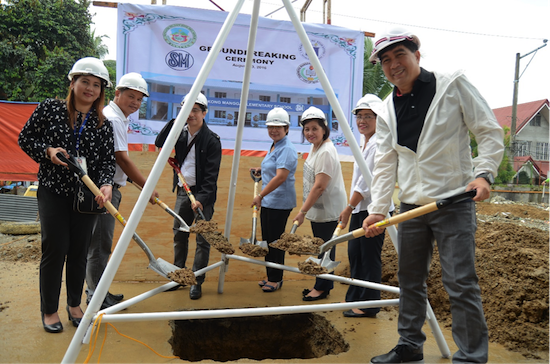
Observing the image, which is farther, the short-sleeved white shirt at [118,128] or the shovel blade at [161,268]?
the short-sleeved white shirt at [118,128]

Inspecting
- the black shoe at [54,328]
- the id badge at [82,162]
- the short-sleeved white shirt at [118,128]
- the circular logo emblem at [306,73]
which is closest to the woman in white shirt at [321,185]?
the circular logo emblem at [306,73]

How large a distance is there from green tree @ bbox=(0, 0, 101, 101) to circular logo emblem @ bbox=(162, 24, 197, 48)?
1232 cm

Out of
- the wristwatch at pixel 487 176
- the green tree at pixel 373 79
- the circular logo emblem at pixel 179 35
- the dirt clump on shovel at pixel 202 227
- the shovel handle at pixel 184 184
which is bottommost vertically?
the dirt clump on shovel at pixel 202 227

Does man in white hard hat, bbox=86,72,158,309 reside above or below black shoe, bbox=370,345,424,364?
above

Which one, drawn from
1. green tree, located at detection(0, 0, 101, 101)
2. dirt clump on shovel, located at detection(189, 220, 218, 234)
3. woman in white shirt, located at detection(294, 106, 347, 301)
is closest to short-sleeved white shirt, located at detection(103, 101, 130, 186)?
dirt clump on shovel, located at detection(189, 220, 218, 234)

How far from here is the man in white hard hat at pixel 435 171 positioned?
1949 millimetres

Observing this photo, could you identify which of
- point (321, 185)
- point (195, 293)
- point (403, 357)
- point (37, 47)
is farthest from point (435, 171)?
point (37, 47)

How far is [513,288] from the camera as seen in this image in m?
3.10

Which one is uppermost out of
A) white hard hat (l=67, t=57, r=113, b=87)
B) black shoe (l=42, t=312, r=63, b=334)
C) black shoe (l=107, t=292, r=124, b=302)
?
white hard hat (l=67, t=57, r=113, b=87)

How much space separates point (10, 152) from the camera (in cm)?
736

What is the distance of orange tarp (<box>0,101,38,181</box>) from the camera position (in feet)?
23.3

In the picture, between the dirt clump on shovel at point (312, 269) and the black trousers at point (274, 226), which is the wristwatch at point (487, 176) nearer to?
the dirt clump on shovel at point (312, 269)

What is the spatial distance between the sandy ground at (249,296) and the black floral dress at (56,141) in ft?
3.74

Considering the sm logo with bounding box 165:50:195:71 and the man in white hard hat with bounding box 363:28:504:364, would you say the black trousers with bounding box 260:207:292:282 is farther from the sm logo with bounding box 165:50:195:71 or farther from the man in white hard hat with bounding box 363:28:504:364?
the sm logo with bounding box 165:50:195:71
